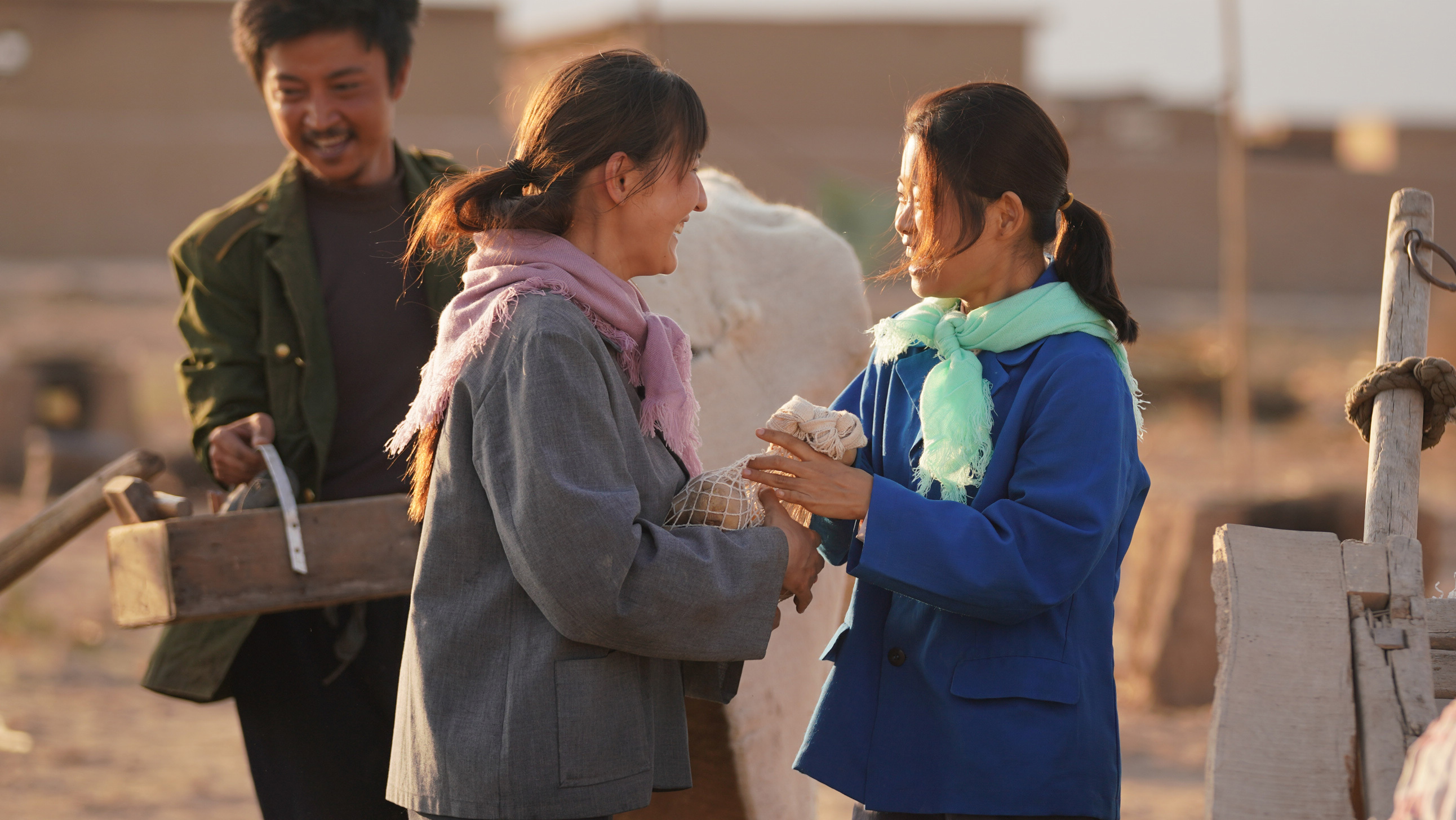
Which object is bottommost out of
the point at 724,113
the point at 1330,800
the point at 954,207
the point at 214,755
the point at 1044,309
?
the point at 214,755

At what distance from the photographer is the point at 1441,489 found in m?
12.1

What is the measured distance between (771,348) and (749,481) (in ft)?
3.24

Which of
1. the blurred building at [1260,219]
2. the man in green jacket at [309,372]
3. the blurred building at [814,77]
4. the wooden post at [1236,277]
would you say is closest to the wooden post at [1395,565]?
the man in green jacket at [309,372]

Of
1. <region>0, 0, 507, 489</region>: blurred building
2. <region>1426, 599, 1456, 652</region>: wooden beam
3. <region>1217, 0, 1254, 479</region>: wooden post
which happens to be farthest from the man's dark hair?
<region>0, 0, 507, 489</region>: blurred building

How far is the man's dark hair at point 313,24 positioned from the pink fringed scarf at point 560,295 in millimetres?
1165

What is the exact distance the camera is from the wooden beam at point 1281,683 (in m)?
1.75

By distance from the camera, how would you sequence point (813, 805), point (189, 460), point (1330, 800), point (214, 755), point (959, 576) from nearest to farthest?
point (1330, 800)
point (959, 576)
point (813, 805)
point (214, 755)
point (189, 460)

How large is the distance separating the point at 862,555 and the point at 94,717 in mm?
5042

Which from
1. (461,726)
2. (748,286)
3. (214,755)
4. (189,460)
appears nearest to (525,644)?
(461,726)

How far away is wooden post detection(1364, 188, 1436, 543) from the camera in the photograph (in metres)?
1.97

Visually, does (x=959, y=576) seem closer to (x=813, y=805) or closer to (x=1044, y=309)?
(x=1044, y=309)

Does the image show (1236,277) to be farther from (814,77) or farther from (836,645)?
(814,77)

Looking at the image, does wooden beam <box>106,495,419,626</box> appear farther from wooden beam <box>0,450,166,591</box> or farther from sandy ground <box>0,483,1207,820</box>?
sandy ground <box>0,483,1207,820</box>

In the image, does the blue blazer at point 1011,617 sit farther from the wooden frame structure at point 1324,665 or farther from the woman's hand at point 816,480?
the wooden frame structure at point 1324,665
